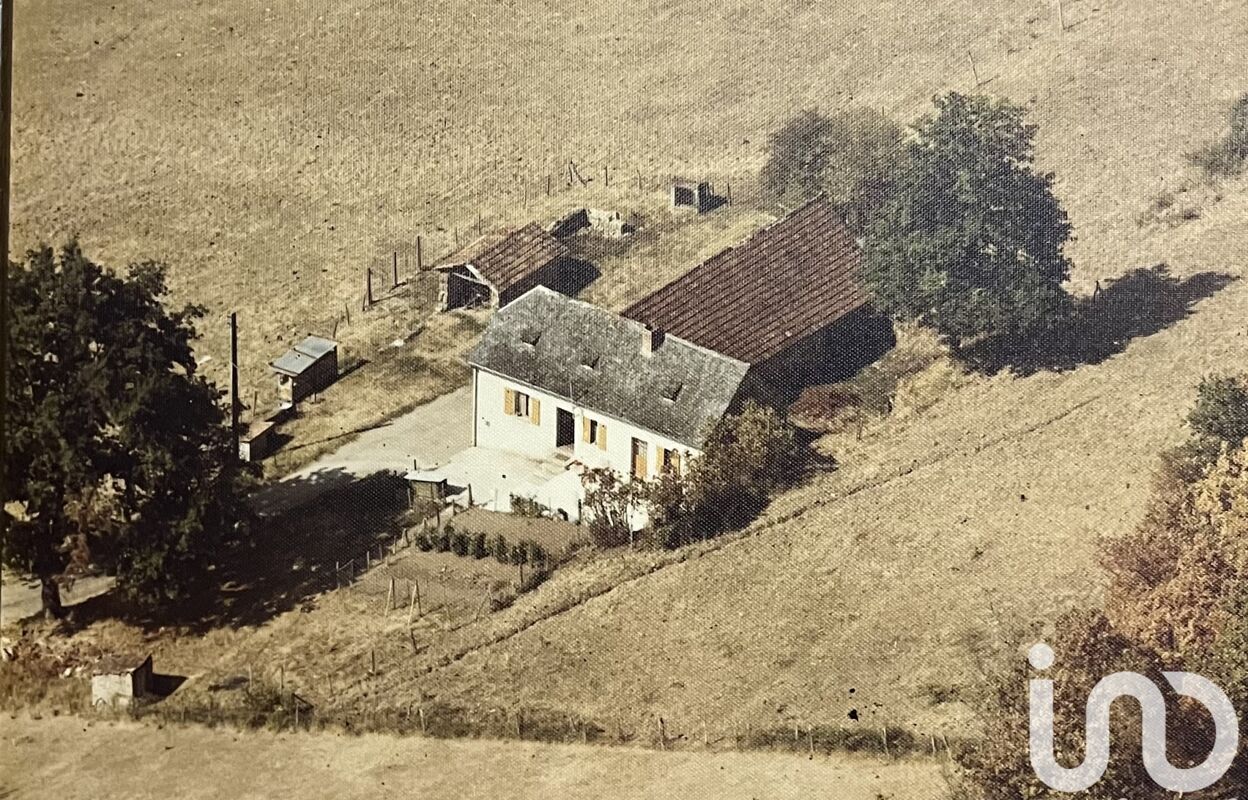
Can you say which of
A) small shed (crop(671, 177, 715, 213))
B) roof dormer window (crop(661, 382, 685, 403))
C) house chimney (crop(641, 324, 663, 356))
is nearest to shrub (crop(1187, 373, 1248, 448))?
roof dormer window (crop(661, 382, 685, 403))

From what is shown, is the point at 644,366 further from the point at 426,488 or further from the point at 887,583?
the point at 887,583

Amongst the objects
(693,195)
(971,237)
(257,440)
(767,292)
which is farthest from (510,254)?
(971,237)

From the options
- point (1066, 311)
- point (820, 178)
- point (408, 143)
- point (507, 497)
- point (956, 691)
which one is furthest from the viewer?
point (408, 143)

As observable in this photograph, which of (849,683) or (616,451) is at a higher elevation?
(616,451)

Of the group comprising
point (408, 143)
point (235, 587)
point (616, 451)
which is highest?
point (408, 143)

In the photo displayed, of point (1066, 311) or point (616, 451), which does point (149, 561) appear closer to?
point (616, 451)

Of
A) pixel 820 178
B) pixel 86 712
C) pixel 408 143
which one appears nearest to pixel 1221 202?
pixel 820 178

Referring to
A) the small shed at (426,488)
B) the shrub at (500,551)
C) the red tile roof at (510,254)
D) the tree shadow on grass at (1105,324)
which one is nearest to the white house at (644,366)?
the small shed at (426,488)
